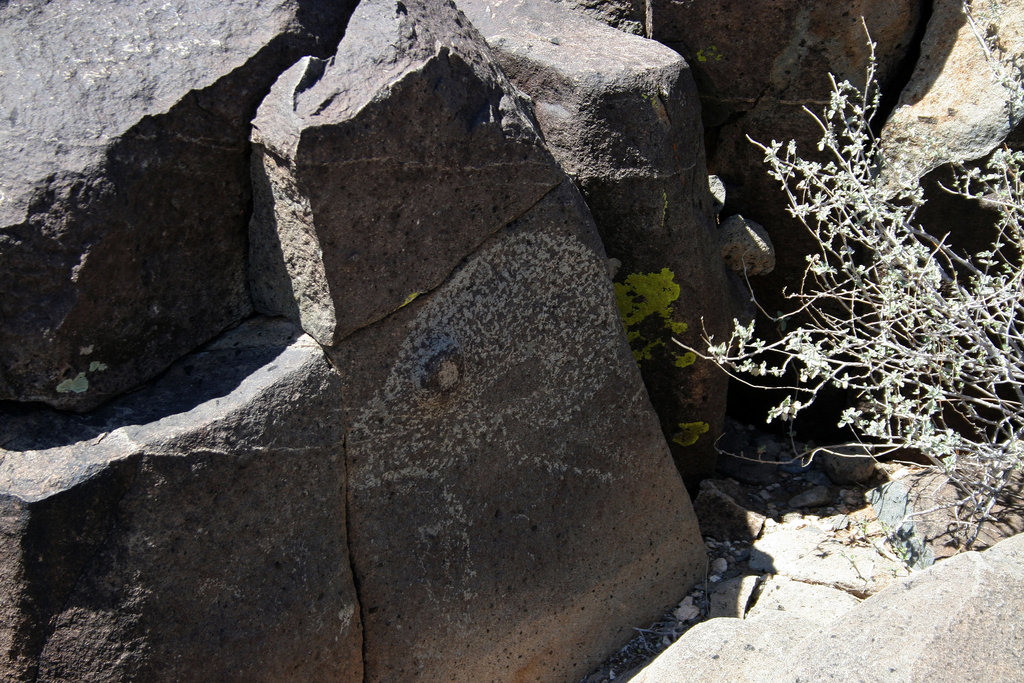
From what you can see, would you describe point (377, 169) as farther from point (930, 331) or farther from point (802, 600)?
point (802, 600)

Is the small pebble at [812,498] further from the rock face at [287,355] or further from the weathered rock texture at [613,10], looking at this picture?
the weathered rock texture at [613,10]

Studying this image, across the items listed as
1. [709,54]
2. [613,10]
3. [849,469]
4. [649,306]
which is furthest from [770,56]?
[849,469]

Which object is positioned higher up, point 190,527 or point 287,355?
point 287,355

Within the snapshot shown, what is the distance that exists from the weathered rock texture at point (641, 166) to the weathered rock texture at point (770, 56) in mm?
266

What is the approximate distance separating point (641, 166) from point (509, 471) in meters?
0.88

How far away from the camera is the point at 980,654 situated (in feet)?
5.19

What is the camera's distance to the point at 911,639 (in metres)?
1.62

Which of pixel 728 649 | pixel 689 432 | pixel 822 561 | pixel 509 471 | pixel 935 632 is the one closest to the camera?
pixel 935 632

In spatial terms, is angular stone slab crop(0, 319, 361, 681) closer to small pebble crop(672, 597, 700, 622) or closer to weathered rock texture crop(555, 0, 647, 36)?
small pebble crop(672, 597, 700, 622)

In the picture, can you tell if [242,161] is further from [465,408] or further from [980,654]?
[980,654]

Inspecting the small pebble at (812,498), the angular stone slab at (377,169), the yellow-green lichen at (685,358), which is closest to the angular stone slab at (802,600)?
the small pebble at (812,498)

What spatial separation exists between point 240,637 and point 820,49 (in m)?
2.23

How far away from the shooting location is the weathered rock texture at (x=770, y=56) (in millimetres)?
2719

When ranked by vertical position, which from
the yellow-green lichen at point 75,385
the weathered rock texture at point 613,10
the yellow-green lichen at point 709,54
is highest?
the weathered rock texture at point 613,10
